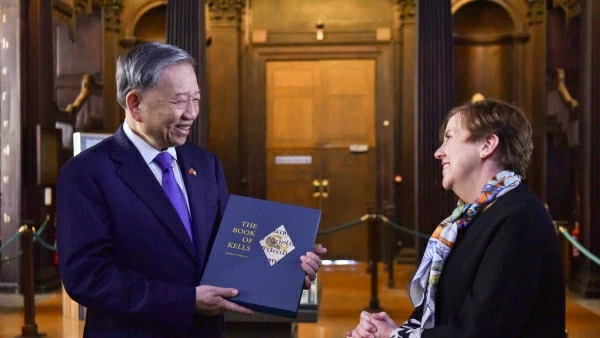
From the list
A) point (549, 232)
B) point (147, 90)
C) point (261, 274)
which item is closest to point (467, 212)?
point (549, 232)

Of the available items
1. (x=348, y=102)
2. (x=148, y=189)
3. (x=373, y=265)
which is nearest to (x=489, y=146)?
(x=148, y=189)

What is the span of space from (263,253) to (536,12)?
11.6 m

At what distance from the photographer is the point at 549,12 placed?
40.8 ft

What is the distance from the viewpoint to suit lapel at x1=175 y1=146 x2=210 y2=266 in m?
2.35

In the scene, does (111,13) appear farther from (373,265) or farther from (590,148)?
(590,148)

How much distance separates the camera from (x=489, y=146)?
229 cm

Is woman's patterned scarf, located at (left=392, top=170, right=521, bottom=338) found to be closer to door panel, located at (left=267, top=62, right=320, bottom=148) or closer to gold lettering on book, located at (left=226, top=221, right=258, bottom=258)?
gold lettering on book, located at (left=226, top=221, right=258, bottom=258)

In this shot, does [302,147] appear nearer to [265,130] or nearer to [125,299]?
[265,130]

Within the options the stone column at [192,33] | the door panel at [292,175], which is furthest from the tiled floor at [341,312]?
the stone column at [192,33]

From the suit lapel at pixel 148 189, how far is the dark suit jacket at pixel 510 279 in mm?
818

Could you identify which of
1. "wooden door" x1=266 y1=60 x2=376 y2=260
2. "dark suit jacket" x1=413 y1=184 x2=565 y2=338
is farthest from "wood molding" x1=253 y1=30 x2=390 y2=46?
"dark suit jacket" x1=413 y1=184 x2=565 y2=338

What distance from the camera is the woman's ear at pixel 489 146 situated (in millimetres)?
2283

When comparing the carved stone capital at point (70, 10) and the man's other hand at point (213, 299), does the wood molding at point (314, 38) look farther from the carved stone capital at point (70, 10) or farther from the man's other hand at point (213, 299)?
the man's other hand at point (213, 299)

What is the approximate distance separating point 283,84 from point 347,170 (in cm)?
192
